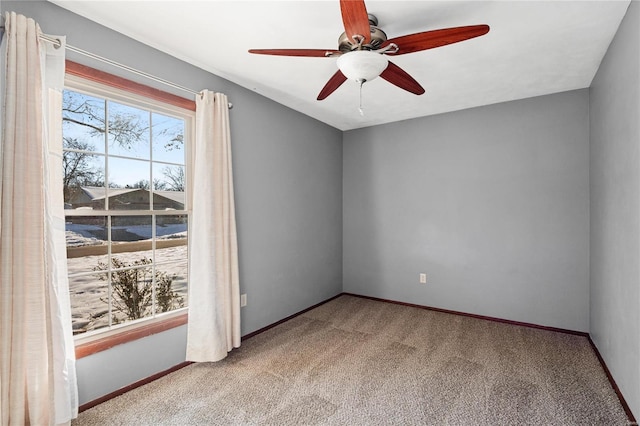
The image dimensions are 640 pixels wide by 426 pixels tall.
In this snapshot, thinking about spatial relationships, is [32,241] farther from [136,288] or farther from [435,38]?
[435,38]

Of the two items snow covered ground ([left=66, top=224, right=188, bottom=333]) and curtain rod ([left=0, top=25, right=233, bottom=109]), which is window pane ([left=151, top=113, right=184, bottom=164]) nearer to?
curtain rod ([left=0, top=25, right=233, bottom=109])

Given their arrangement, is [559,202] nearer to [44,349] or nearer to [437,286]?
[437,286]

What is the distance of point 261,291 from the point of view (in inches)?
126

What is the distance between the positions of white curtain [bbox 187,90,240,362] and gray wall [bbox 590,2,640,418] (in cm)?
268

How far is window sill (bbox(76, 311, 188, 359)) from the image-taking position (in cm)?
195

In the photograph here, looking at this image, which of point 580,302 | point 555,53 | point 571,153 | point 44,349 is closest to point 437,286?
point 580,302

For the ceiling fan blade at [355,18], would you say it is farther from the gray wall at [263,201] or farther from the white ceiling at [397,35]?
the gray wall at [263,201]

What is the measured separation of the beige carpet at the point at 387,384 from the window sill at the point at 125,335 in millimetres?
348

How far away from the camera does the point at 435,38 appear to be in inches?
62.7

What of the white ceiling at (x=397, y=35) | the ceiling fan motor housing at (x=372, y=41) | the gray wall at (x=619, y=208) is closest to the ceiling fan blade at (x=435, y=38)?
the ceiling fan motor housing at (x=372, y=41)

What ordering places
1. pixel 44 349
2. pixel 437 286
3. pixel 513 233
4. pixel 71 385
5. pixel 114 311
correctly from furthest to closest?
pixel 437 286 → pixel 513 233 → pixel 114 311 → pixel 71 385 → pixel 44 349

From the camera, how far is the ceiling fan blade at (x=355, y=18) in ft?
4.46

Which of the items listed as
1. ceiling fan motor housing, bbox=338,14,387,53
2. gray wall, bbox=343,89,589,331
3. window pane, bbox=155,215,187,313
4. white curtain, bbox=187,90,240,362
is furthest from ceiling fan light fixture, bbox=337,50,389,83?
gray wall, bbox=343,89,589,331

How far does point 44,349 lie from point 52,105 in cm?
132
